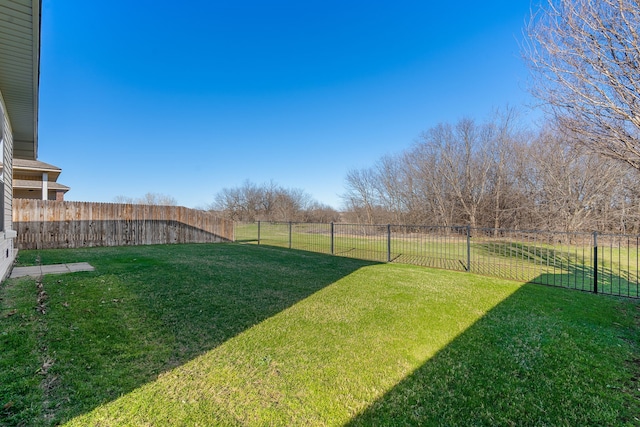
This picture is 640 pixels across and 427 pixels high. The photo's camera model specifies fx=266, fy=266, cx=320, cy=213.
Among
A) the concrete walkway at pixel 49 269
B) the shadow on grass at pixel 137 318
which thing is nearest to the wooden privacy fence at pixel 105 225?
the shadow on grass at pixel 137 318

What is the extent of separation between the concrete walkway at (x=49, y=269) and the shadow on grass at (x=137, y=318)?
29 centimetres

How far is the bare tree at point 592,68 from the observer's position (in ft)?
9.36

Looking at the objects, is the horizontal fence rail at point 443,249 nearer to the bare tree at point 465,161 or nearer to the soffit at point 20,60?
the bare tree at point 465,161

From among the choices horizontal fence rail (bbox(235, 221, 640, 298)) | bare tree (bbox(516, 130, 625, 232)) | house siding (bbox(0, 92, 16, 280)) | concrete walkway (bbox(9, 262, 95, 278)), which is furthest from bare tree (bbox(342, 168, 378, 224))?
house siding (bbox(0, 92, 16, 280))

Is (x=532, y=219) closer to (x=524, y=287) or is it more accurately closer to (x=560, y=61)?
(x=524, y=287)

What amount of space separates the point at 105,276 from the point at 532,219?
1653 cm

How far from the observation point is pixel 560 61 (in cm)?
329

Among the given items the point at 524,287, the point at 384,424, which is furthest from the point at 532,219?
the point at 384,424

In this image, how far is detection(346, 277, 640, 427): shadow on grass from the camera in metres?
1.58

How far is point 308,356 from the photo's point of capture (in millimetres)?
2223

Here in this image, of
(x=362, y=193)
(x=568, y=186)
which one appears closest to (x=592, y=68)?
(x=568, y=186)

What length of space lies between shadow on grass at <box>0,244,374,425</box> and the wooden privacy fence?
4091 mm

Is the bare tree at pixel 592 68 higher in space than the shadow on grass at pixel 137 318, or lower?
higher

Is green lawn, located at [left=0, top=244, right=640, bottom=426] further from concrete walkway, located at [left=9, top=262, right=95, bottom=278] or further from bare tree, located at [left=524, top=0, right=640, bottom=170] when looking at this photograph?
bare tree, located at [left=524, top=0, right=640, bottom=170]
